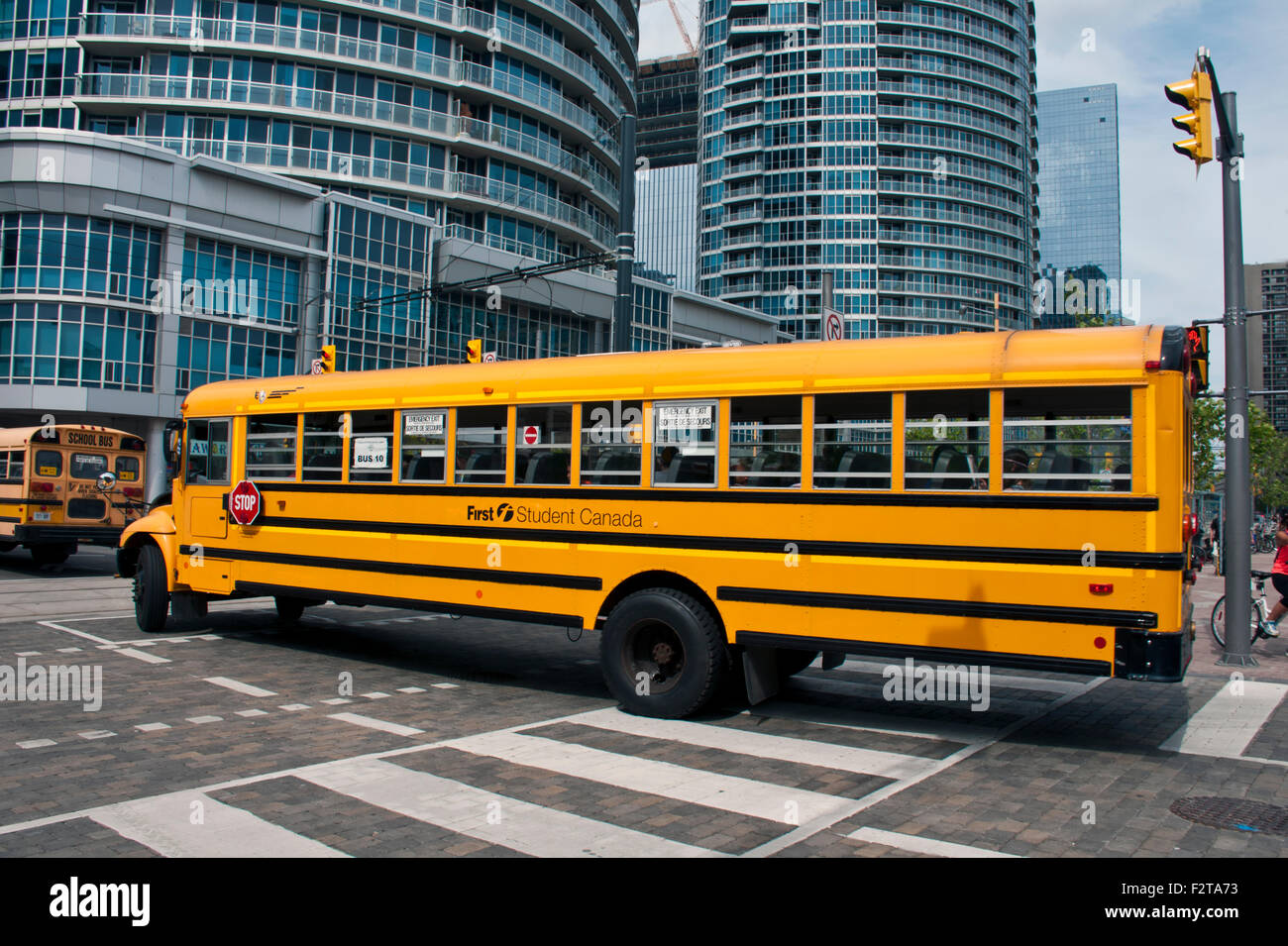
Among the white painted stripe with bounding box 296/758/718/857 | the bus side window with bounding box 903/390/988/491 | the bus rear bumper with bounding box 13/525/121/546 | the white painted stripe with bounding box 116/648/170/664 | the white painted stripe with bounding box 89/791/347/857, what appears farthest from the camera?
the bus rear bumper with bounding box 13/525/121/546

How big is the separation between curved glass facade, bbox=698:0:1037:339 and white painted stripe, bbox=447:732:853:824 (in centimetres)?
9339

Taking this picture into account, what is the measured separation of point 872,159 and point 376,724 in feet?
323

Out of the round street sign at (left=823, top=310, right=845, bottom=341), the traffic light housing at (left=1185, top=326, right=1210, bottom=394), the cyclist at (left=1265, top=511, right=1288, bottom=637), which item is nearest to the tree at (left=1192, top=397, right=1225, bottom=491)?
the cyclist at (left=1265, top=511, right=1288, bottom=637)

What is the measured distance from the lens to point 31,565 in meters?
22.3

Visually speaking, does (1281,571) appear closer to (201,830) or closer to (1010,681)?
(1010,681)

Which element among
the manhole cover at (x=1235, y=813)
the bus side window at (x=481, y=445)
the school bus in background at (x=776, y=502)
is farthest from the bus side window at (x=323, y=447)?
the manhole cover at (x=1235, y=813)

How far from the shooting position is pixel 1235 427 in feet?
37.7

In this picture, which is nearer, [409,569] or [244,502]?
[409,569]

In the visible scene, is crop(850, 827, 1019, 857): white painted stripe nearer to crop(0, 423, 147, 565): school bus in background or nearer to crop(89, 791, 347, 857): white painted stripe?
crop(89, 791, 347, 857): white painted stripe

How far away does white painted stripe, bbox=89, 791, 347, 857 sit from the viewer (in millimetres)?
4699

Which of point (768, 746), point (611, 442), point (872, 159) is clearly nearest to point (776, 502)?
point (611, 442)

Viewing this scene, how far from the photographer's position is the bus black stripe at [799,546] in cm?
629

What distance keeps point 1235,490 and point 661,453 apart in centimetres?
782

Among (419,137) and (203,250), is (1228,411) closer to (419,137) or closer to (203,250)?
(203,250)
